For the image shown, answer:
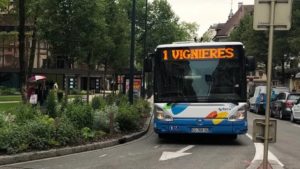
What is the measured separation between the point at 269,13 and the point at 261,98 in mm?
31216

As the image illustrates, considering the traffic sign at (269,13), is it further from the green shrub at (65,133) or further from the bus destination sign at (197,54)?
the bus destination sign at (197,54)

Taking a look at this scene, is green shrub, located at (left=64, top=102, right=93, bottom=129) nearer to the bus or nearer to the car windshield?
the bus

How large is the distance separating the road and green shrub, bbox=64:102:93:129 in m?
1.10

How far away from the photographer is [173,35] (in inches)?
3787

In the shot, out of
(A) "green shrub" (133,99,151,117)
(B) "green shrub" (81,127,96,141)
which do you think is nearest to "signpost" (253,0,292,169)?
(B) "green shrub" (81,127,96,141)

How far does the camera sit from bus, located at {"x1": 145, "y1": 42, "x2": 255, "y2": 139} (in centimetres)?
1529

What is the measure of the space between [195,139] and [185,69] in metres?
2.96

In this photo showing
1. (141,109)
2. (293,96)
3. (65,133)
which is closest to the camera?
(65,133)

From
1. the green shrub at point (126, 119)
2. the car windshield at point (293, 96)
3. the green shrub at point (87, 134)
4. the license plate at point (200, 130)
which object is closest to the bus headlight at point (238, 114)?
the license plate at point (200, 130)

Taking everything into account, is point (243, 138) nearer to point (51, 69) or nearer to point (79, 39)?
point (79, 39)

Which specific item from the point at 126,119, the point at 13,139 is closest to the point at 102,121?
the point at 126,119

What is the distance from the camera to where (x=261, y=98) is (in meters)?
39.3

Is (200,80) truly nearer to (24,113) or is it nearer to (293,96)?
(24,113)

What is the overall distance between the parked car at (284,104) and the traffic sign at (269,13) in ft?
77.8
